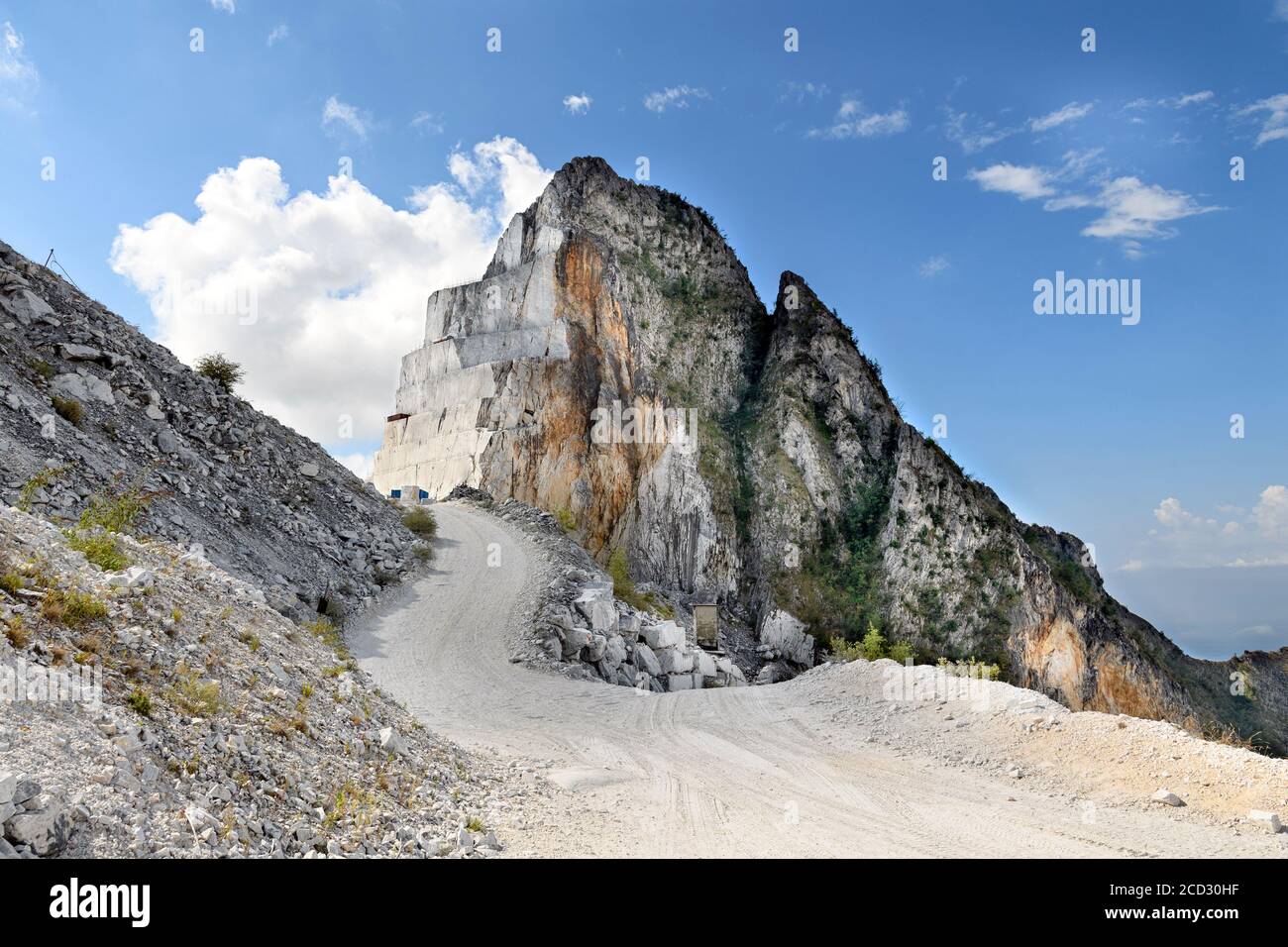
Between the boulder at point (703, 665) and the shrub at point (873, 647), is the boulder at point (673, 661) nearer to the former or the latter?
the boulder at point (703, 665)

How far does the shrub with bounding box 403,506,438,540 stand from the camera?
2638cm

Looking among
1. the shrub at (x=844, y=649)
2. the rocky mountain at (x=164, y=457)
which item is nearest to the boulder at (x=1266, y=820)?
the rocky mountain at (x=164, y=457)

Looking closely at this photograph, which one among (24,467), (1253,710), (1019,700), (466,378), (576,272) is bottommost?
(1253,710)

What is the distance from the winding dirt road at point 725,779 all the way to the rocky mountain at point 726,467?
2573cm

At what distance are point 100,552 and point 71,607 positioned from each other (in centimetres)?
227

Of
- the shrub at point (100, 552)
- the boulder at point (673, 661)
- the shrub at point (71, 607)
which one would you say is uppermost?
the shrub at point (100, 552)

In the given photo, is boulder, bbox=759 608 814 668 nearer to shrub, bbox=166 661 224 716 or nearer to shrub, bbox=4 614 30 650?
shrub, bbox=166 661 224 716

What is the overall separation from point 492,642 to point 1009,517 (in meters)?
43.2

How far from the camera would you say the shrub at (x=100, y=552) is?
780 cm

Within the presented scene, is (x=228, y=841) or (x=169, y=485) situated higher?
(x=169, y=485)

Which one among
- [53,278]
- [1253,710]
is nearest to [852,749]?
[53,278]

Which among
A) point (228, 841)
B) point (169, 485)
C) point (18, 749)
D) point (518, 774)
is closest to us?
point (18, 749)
